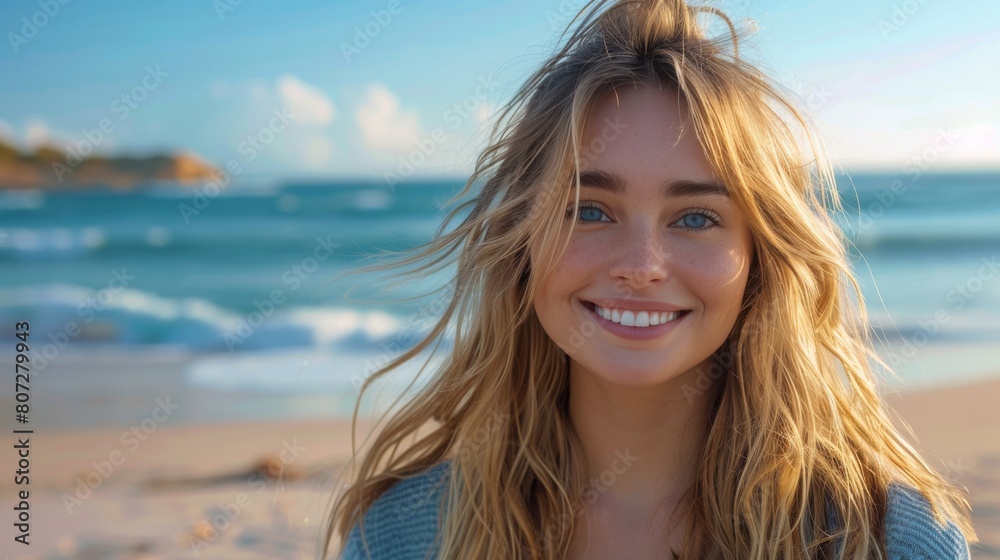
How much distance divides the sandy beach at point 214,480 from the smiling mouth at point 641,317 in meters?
2.21

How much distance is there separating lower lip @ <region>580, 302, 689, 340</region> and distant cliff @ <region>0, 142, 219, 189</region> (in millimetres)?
20315

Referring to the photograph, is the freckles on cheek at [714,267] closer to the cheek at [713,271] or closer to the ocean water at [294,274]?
the cheek at [713,271]

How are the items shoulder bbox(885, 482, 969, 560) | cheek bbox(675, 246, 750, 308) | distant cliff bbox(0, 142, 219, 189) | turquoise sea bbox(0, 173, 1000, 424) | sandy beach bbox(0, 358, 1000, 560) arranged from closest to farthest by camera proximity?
shoulder bbox(885, 482, 969, 560)
cheek bbox(675, 246, 750, 308)
sandy beach bbox(0, 358, 1000, 560)
turquoise sea bbox(0, 173, 1000, 424)
distant cliff bbox(0, 142, 219, 189)

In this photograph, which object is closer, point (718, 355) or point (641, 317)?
point (641, 317)

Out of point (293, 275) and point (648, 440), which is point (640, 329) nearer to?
point (648, 440)

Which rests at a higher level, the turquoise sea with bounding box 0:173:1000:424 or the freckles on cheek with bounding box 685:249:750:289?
the turquoise sea with bounding box 0:173:1000:424

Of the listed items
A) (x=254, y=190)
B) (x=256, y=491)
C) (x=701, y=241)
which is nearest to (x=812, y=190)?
(x=701, y=241)

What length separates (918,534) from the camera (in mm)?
1946

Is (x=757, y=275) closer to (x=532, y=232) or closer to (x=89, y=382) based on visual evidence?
(x=532, y=232)

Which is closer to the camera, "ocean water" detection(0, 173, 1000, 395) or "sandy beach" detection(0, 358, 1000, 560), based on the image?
"sandy beach" detection(0, 358, 1000, 560)

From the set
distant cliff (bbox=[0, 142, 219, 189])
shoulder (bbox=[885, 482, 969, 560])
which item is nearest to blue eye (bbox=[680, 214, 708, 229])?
shoulder (bbox=[885, 482, 969, 560])

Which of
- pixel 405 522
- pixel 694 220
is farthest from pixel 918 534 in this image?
pixel 405 522

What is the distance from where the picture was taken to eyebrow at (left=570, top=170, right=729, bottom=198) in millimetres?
2018

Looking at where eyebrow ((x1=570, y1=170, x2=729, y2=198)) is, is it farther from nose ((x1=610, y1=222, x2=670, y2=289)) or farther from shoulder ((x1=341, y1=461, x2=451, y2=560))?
shoulder ((x1=341, y1=461, x2=451, y2=560))
